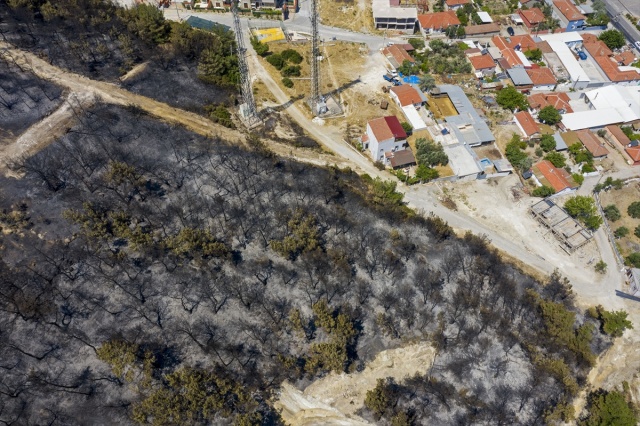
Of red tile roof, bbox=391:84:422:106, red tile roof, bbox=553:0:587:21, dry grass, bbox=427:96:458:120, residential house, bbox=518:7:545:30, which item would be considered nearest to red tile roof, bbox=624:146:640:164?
dry grass, bbox=427:96:458:120

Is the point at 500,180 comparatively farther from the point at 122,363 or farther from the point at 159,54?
the point at 159,54

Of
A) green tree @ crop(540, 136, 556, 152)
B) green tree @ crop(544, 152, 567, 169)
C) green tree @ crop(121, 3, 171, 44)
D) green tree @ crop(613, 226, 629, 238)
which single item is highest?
green tree @ crop(121, 3, 171, 44)

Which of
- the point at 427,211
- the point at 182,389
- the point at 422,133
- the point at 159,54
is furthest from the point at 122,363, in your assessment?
the point at 159,54

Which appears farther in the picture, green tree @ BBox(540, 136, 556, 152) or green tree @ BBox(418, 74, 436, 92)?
green tree @ BBox(418, 74, 436, 92)

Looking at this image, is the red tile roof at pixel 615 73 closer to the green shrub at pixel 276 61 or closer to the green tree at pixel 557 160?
the green tree at pixel 557 160

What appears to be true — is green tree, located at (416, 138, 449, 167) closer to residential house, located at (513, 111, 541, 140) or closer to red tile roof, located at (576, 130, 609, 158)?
residential house, located at (513, 111, 541, 140)

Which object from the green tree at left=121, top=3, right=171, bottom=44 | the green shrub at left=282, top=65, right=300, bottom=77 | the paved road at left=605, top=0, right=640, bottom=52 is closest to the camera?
the green shrub at left=282, top=65, right=300, bottom=77

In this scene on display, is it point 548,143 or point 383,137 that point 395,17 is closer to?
point 383,137

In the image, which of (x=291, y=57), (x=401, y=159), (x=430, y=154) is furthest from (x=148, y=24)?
(x=430, y=154)

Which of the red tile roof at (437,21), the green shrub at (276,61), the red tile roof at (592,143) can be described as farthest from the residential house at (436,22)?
the red tile roof at (592,143)
